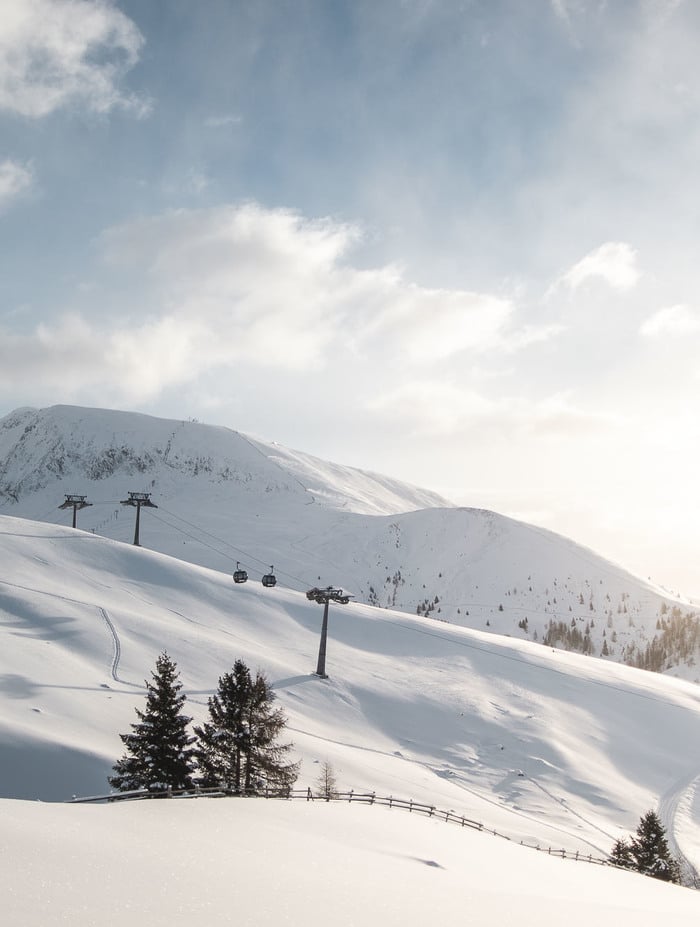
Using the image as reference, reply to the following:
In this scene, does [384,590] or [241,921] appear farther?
[384,590]

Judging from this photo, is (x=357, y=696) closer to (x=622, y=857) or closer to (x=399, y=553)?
(x=622, y=857)

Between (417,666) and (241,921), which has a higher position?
(241,921)

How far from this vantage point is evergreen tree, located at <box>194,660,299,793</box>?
2562 centimetres

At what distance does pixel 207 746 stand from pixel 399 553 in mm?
126879

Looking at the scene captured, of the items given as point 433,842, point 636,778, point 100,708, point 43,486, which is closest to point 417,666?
point 636,778

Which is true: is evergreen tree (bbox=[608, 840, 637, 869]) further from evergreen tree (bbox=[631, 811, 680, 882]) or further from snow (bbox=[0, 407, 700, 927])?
snow (bbox=[0, 407, 700, 927])

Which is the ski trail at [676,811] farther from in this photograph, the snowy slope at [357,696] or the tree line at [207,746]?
the tree line at [207,746]

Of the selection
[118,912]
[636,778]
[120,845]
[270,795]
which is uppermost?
[118,912]

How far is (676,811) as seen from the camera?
40344 mm

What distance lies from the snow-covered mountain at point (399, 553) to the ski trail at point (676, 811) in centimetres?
7057

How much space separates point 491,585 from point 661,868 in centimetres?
11507

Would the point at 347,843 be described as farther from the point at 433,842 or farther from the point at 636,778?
the point at 636,778

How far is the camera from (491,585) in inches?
5635

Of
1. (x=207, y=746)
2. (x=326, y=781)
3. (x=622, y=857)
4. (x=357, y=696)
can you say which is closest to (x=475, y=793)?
(x=622, y=857)
